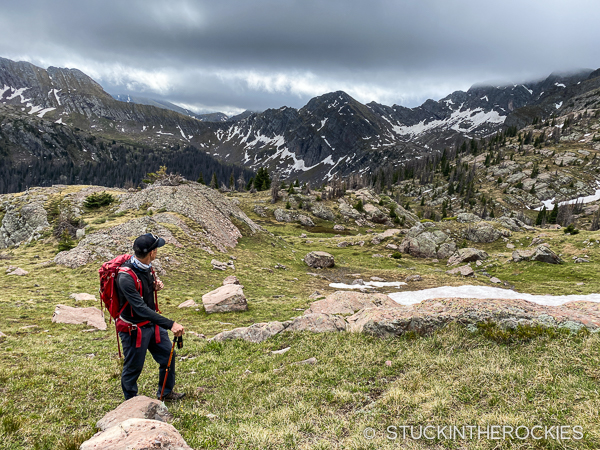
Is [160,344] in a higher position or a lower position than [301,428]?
higher

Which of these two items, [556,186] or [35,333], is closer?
[35,333]

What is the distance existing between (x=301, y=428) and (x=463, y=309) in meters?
8.57

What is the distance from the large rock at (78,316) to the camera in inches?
625

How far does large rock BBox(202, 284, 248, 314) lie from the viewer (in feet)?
64.8

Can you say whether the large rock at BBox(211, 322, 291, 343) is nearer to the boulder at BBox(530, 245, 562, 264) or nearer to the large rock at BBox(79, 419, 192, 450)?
the large rock at BBox(79, 419, 192, 450)

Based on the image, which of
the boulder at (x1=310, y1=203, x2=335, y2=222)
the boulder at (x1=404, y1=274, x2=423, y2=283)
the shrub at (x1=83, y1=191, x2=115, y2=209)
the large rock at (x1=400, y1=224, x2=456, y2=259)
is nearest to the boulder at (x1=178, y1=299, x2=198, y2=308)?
the boulder at (x1=404, y1=274, x2=423, y2=283)

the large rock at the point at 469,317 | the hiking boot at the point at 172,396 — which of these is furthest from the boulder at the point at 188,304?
the hiking boot at the point at 172,396

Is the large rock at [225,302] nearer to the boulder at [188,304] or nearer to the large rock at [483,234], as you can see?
the boulder at [188,304]

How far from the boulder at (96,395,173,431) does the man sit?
759 millimetres

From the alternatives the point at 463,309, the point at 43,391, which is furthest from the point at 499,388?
the point at 43,391

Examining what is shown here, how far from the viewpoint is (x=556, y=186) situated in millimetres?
159125

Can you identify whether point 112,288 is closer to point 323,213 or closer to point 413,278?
point 413,278

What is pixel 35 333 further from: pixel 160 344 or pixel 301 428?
pixel 301 428

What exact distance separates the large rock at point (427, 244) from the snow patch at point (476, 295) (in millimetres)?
23844
